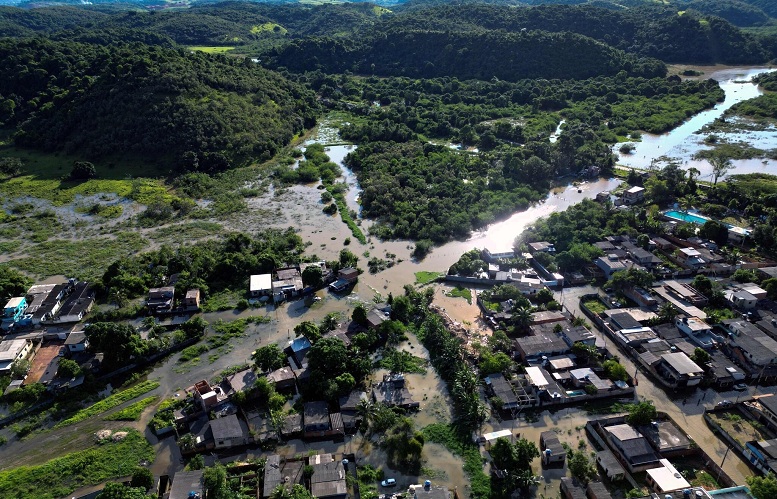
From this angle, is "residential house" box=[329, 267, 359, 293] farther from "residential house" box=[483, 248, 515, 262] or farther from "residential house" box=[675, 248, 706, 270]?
"residential house" box=[675, 248, 706, 270]

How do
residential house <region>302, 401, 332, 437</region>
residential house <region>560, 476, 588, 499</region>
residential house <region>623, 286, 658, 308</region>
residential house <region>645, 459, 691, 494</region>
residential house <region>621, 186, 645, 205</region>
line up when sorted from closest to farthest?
residential house <region>645, 459, 691, 494</region> → residential house <region>560, 476, 588, 499</region> → residential house <region>302, 401, 332, 437</region> → residential house <region>623, 286, 658, 308</region> → residential house <region>621, 186, 645, 205</region>

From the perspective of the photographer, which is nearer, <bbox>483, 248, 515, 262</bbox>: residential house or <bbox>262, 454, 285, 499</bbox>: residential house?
<bbox>262, 454, 285, 499</bbox>: residential house

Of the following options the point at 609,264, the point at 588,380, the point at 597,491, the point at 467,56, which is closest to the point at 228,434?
the point at 597,491

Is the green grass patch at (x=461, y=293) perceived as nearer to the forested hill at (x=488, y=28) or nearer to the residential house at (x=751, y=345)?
the residential house at (x=751, y=345)

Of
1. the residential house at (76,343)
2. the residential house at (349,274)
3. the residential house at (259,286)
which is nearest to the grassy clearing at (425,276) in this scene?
the residential house at (349,274)

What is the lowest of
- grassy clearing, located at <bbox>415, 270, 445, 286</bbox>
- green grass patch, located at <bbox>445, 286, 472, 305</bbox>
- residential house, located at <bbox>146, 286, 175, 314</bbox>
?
residential house, located at <bbox>146, 286, 175, 314</bbox>

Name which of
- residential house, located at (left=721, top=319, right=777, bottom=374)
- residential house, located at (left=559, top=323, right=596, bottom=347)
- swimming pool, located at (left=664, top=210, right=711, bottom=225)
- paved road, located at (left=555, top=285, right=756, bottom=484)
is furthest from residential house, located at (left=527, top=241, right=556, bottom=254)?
swimming pool, located at (left=664, top=210, right=711, bottom=225)
